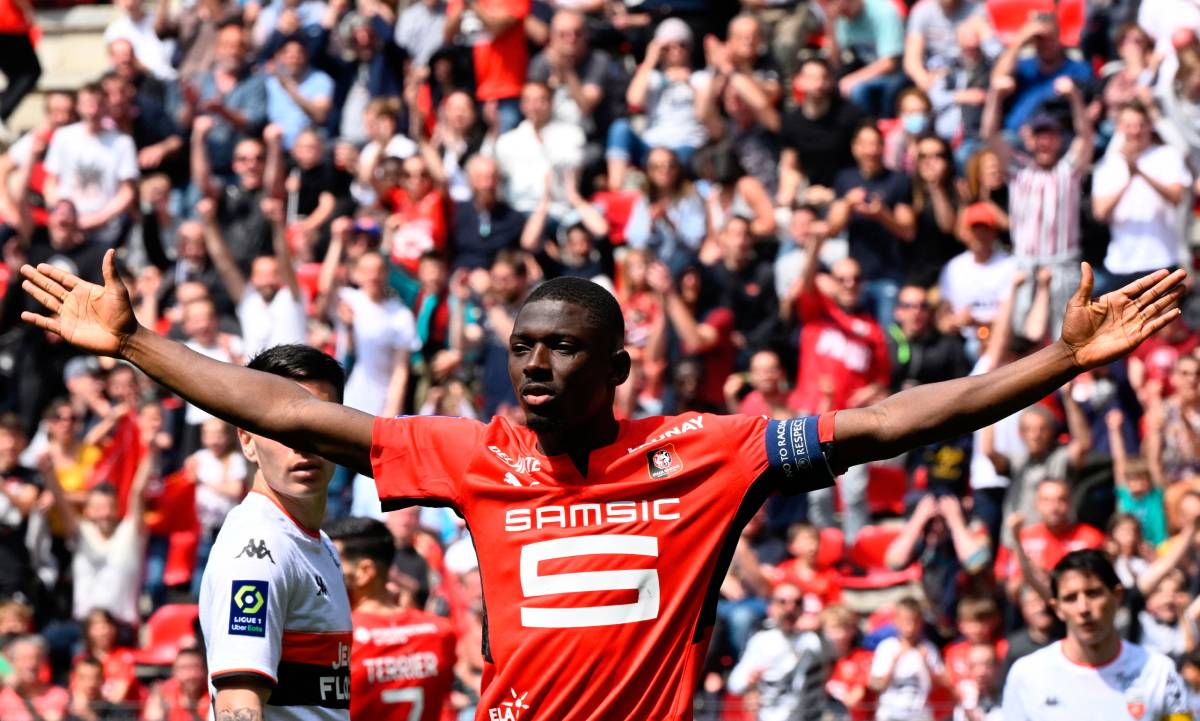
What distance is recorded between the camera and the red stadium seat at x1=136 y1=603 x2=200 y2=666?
14.2 meters

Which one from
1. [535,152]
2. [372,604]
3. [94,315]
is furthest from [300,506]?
[535,152]

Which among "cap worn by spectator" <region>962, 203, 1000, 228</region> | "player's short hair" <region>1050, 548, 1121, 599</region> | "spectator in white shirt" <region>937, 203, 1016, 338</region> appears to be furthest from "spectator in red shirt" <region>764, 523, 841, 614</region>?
"player's short hair" <region>1050, 548, 1121, 599</region>

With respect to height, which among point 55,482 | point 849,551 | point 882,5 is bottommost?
point 849,551

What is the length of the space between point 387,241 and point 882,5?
4.58 metres

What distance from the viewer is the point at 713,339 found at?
1513 cm

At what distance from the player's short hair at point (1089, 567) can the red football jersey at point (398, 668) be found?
272cm

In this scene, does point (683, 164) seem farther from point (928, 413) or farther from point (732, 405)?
point (928, 413)

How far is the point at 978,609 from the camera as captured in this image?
12211 millimetres

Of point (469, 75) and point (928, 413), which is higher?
point (469, 75)

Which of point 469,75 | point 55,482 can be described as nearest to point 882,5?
point 469,75

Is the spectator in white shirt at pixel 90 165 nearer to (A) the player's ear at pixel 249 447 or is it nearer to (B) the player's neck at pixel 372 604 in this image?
(B) the player's neck at pixel 372 604

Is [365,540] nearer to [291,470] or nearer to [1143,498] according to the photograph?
[291,470]

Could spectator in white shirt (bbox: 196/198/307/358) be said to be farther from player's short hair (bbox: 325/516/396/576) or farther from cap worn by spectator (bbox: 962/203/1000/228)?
player's short hair (bbox: 325/516/396/576)

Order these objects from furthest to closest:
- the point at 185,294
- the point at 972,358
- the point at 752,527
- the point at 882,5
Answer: the point at 882,5, the point at 185,294, the point at 972,358, the point at 752,527
